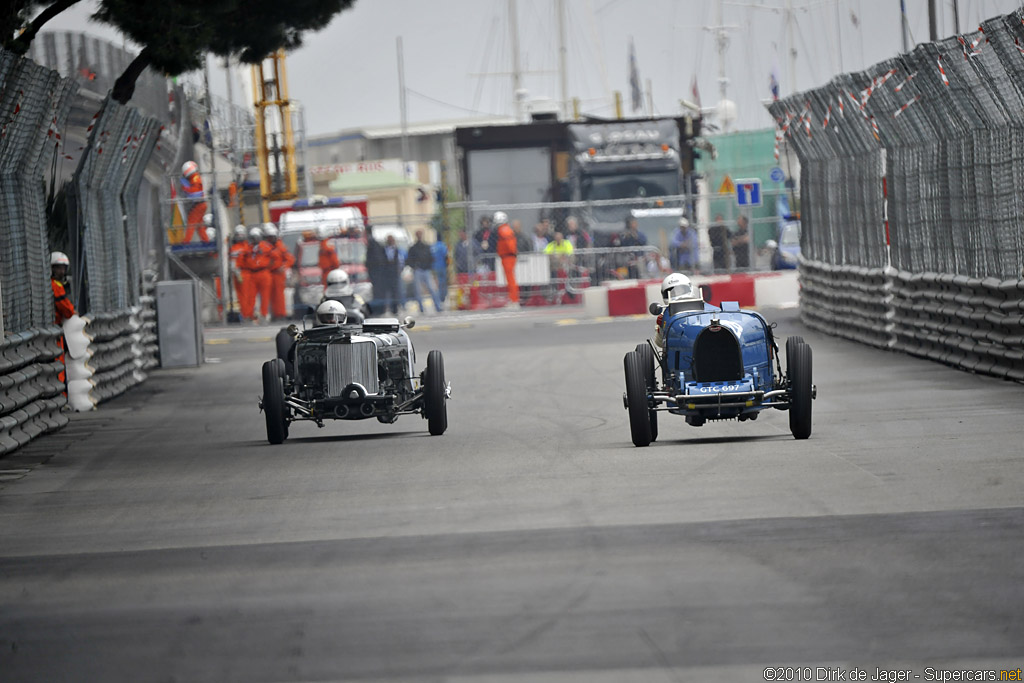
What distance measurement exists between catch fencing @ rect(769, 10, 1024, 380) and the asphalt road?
2.09 m

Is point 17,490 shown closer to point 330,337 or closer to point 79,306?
point 330,337

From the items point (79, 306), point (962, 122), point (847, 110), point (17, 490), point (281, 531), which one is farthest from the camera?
point (847, 110)

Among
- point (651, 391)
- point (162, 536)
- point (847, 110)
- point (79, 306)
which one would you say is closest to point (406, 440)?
point (651, 391)

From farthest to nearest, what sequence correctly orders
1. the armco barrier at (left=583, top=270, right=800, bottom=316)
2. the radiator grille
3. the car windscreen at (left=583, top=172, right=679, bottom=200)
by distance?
the car windscreen at (left=583, top=172, right=679, bottom=200) → the armco barrier at (left=583, top=270, right=800, bottom=316) → the radiator grille

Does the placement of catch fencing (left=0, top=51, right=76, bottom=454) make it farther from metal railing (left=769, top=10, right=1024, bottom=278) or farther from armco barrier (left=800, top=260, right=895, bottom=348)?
armco barrier (left=800, top=260, right=895, bottom=348)

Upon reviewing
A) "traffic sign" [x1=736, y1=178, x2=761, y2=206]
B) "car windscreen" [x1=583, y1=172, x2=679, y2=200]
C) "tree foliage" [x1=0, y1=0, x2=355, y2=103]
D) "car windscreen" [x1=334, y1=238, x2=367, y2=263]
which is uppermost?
"tree foliage" [x1=0, y1=0, x2=355, y2=103]

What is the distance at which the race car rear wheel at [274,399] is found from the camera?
47.6 feet

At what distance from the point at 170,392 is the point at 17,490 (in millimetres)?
9484

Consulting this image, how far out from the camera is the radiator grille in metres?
15.1

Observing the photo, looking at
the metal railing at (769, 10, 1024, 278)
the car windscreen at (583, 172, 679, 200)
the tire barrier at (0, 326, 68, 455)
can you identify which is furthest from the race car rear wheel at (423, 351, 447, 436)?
the car windscreen at (583, 172, 679, 200)

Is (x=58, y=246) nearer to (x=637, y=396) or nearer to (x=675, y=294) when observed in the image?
(x=675, y=294)

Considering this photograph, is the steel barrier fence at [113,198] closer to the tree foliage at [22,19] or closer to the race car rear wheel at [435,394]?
the tree foliage at [22,19]

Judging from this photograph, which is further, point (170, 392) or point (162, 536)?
point (170, 392)

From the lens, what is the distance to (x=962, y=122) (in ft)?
60.0
